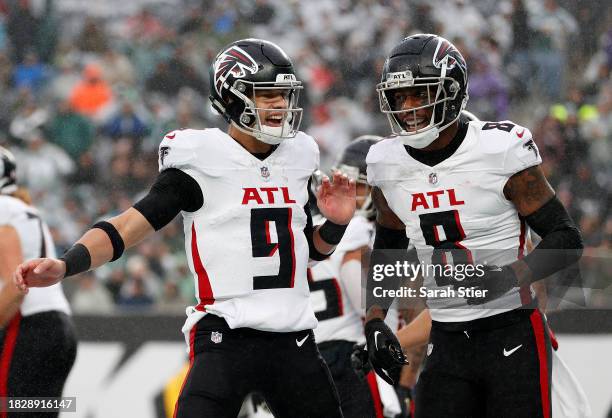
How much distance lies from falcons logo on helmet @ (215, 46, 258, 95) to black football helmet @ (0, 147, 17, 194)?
156 cm

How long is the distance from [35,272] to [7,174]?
188cm

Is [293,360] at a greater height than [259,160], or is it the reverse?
[259,160]

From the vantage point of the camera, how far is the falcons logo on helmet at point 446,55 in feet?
13.6

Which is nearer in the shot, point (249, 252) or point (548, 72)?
point (249, 252)

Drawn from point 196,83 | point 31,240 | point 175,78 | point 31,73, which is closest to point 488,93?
point 196,83

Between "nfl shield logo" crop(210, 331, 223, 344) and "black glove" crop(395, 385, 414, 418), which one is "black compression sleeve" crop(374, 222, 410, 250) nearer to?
"nfl shield logo" crop(210, 331, 223, 344)

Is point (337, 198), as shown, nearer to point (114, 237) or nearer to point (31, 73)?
point (114, 237)

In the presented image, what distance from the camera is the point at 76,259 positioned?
12.1ft

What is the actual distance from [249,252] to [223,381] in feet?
1.53

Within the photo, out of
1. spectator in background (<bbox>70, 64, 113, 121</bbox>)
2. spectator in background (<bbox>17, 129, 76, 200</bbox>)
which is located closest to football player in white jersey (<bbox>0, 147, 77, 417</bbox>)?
spectator in background (<bbox>17, 129, 76, 200</bbox>)

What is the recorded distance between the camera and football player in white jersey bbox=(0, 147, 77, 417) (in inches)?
195

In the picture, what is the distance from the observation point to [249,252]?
12.8ft

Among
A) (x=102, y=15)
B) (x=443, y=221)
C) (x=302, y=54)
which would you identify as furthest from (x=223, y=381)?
(x=102, y=15)

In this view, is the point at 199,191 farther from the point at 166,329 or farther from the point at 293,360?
the point at 166,329
